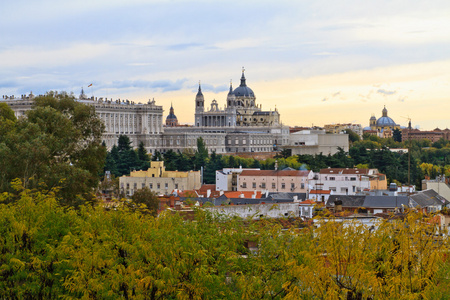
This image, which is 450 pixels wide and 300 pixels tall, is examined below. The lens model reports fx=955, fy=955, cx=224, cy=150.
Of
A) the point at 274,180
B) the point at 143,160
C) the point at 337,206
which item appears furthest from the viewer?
the point at 143,160

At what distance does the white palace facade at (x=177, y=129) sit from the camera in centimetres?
15200

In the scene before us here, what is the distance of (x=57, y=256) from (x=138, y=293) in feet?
10.1

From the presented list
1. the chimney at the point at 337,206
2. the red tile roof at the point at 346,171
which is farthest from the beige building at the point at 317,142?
the chimney at the point at 337,206

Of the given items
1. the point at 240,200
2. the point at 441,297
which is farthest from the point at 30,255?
the point at 240,200

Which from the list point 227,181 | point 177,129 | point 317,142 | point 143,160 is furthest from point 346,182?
point 177,129

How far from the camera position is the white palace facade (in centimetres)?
15200

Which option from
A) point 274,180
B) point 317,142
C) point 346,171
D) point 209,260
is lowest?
point 209,260

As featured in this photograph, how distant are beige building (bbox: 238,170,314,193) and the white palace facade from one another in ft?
217

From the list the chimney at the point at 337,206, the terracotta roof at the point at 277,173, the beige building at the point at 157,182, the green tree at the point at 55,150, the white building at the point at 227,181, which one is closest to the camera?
the green tree at the point at 55,150

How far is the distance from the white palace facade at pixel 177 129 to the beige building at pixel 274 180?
2600 inches

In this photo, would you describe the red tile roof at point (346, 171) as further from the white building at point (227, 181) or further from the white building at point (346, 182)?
the white building at point (227, 181)

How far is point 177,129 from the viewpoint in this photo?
176m

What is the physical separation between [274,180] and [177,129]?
10094 cm

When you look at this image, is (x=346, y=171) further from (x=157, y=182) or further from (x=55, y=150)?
(x=55, y=150)
